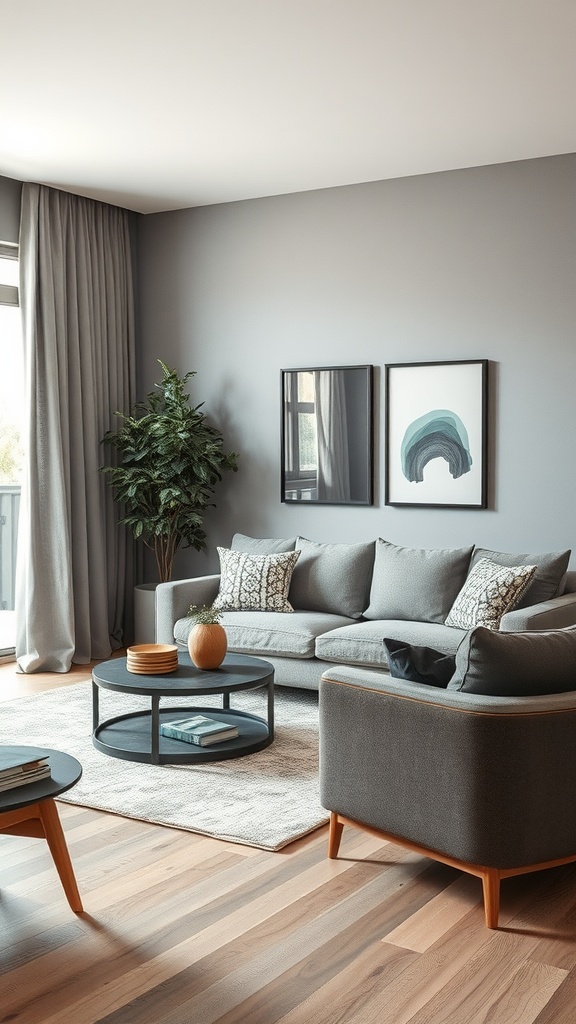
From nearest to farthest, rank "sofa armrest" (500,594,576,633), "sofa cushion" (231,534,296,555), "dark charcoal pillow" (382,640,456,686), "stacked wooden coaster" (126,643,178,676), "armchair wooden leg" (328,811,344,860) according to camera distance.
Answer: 1. "dark charcoal pillow" (382,640,456,686)
2. "armchair wooden leg" (328,811,344,860)
3. "stacked wooden coaster" (126,643,178,676)
4. "sofa armrest" (500,594,576,633)
5. "sofa cushion" (231,534,296,555)

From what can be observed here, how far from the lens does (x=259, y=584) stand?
5609 millimetres

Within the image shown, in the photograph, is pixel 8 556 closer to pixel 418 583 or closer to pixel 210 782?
pixel 418 583

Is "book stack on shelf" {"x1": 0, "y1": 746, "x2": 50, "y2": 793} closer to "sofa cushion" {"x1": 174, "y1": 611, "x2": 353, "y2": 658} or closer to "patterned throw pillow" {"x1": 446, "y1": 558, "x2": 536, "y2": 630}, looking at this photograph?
"sofa cushion" {"x1": 174, "y1": 611, "x2": 353, "y2": 658}

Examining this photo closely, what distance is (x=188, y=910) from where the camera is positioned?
2.88m

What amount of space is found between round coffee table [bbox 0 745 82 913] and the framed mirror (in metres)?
3.50

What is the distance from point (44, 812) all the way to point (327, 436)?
12.5 feet

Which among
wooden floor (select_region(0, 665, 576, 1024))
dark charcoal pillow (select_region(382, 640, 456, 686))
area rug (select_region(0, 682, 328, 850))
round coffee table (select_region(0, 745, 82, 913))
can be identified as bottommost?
wooden floor (select_region(0, 665, 576, 1024))

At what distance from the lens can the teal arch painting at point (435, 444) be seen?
18.8ft

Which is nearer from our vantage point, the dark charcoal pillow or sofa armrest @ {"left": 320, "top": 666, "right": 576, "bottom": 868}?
sofa armrest @ {"left": 320, "top": 666, "right": 576, "bottom": 868}

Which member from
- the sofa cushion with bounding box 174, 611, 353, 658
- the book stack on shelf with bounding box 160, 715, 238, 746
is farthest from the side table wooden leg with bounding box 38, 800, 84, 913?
the sofa cushion with bounding box 174, 611, 353, 658

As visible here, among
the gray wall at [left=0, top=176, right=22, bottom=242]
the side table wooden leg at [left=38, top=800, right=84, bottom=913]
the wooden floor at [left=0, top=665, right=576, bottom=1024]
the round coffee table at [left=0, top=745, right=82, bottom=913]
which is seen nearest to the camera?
the wooden floor at [left=0, top=665, right=576, bottom=1024]

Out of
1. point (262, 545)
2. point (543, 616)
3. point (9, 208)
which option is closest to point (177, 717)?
point (262, 545)

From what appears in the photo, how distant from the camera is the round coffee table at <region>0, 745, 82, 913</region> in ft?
8.74

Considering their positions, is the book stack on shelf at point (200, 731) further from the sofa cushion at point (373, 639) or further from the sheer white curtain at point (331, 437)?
the sheer white curtain at point (331, 437)
